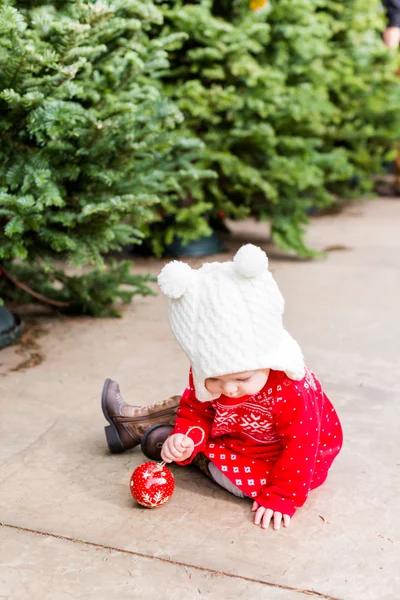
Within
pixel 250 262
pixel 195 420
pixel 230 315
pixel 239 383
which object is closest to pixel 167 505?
pixel 195 420

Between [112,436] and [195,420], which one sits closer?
[195,420]

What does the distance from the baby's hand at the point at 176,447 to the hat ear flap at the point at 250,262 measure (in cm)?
61

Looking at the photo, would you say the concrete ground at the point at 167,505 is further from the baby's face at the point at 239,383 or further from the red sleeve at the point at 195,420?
the baby's face at the point at 239,383

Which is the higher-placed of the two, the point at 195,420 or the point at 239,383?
the point at 239,383

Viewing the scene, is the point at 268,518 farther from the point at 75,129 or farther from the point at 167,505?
the point at 75,129

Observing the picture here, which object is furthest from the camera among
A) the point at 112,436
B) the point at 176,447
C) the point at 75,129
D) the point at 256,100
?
the point at 256,100

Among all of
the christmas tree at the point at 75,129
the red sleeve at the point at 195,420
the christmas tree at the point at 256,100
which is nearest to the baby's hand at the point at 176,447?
the red sleeve at the point at 195,420

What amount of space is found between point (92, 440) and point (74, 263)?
102cm

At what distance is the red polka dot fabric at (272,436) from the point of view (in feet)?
7.28

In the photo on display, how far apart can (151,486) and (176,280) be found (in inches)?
25.4

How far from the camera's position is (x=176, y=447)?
235 centimetres

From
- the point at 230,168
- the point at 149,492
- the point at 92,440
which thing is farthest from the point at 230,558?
the point at 230,168

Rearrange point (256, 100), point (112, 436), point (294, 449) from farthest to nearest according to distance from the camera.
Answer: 1. point (256, 100)
2. point (112, 436)
3. point (294, 449)

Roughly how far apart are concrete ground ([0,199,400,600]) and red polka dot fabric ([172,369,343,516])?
0.09 meters
